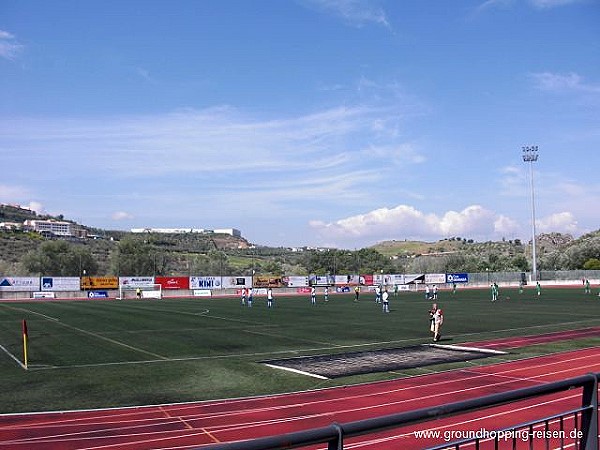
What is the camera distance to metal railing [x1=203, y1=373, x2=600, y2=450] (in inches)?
119

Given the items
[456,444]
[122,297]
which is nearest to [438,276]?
[122,297]

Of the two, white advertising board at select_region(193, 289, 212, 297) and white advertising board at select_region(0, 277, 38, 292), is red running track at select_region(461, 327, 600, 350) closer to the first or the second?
white advertising board at select_region(193, 289, 212, 297)

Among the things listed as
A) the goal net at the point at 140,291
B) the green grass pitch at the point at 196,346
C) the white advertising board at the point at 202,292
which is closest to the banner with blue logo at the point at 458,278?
the white advertising board at the point at 202,292

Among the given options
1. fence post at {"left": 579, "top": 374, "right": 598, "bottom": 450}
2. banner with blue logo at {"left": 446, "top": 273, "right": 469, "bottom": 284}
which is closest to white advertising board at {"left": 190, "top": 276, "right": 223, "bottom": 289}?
banner with blue logo at {"left": 446, "top": 273, "right": 469, "bottom": 284}

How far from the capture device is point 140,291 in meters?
68.8

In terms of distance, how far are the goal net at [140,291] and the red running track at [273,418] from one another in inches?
2257

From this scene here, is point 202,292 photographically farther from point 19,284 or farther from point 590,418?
point 590,418

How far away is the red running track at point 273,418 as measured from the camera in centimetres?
999

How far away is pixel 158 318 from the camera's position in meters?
36.9

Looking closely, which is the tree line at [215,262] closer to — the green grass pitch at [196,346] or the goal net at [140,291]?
the goal net at [140,291]

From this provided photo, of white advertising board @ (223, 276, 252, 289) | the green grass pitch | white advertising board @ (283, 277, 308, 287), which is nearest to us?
the green grass pitch

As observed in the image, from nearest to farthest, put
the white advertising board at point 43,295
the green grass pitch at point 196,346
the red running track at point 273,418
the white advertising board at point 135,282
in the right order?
1. the red running track at point 273,418
2. the green grass pitch at point 196,346
3. the white advertising board at point 43,295
4. the white advertising board at point 135,282

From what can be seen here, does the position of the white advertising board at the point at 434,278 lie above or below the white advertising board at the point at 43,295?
above

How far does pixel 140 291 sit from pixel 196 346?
158 feet
